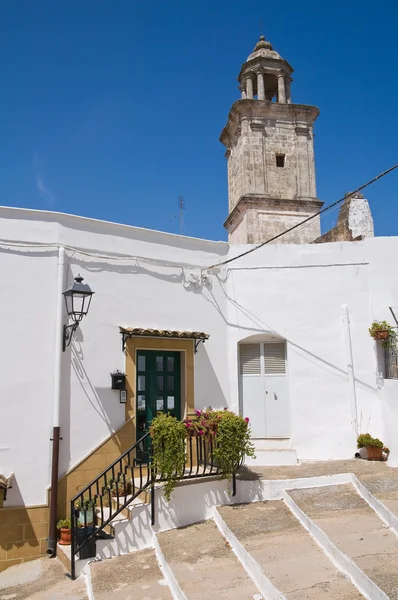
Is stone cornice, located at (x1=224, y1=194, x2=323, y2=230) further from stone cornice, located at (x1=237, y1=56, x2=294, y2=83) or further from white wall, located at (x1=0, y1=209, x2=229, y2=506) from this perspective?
white wall, located at (x1=0, y1=209, x2=229, y2=506)

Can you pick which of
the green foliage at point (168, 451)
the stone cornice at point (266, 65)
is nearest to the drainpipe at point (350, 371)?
the green foliage at point (168, 451)

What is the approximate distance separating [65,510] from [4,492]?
39.7 inches

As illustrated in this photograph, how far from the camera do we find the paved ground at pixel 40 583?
20.5 ft

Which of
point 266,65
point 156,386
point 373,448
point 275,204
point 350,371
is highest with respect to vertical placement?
point 266,65

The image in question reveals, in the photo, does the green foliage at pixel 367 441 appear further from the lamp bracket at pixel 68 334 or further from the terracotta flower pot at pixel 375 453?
the lamp bracket at pixel 68 334

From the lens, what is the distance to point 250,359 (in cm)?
1045

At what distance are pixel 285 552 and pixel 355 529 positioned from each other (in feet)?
3.37

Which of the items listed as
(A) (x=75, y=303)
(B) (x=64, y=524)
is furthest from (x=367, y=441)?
(A) (x=75, y=303)

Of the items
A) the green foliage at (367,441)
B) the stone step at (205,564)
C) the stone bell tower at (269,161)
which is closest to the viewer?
the stone step at (205,564)

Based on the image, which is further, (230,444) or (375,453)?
(375,453)

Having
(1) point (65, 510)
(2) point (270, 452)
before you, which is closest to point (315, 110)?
(2) point (270, 452)

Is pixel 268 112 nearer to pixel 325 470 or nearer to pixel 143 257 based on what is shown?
pixel 143 257

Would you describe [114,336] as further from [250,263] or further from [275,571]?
[275,571]

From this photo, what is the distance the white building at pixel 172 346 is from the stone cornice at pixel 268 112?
12884 mm
